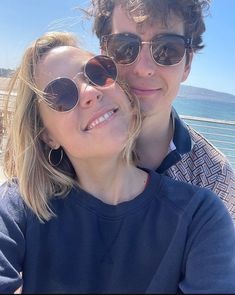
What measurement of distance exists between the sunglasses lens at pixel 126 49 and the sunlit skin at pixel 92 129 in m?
0.31

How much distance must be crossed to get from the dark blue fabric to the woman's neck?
3.0 inches

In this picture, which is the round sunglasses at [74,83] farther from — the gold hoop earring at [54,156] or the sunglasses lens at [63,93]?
the gold hoop earring at [54,156]

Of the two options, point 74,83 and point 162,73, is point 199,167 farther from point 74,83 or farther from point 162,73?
point 74,83

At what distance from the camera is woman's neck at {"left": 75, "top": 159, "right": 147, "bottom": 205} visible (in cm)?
160

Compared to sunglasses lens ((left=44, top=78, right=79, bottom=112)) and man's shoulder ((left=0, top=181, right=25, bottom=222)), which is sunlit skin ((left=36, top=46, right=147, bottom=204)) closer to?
sunglasses lens ((left=44, top=78, right=79, bottom=112))

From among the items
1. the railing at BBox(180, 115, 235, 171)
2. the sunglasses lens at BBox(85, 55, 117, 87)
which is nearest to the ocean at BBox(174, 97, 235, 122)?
the railing at BBox(180, 115, 235, 171)

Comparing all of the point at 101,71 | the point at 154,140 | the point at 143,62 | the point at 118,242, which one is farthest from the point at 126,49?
the point at 118,242

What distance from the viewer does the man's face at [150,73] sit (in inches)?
76.3

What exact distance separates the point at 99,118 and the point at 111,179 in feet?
0.96

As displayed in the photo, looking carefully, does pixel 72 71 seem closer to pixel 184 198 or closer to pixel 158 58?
pixel 158 58

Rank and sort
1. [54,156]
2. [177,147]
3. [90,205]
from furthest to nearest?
[177,147] → [54,156] → [90,205]

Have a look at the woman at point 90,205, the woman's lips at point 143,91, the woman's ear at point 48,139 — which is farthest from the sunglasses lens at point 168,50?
the woman's ear at point 48,139

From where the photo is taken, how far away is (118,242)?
1.43 meters

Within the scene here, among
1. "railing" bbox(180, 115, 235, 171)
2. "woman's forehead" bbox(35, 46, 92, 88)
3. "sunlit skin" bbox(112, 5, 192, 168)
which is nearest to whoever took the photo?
"woman's forehead" bbox(35, 46, 92, 88)
